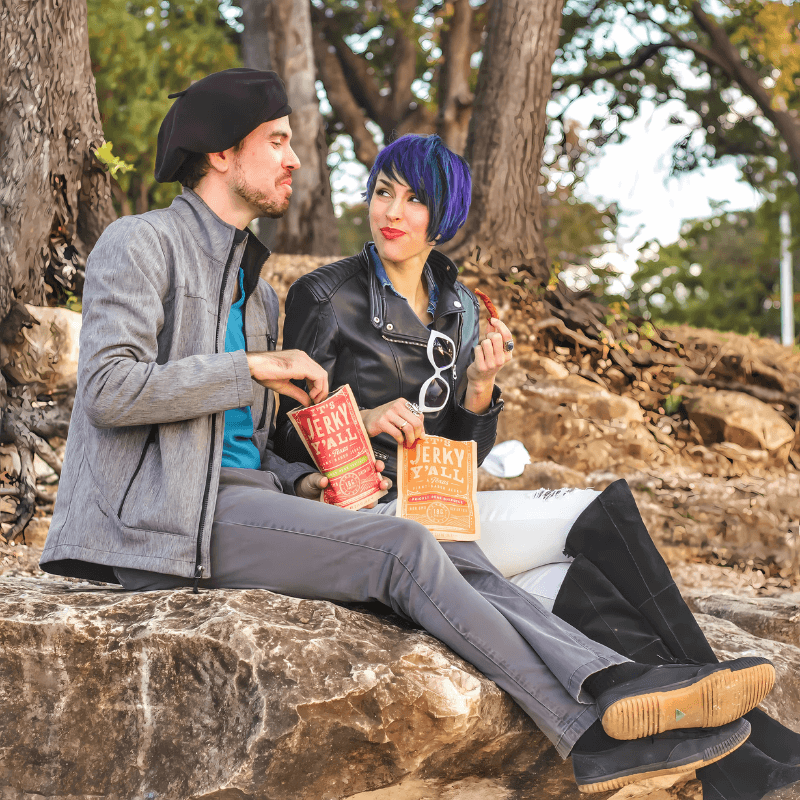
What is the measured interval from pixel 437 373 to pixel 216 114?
1.15 m

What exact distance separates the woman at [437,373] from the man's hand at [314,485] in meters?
0.11

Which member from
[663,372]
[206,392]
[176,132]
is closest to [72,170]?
[176,132]

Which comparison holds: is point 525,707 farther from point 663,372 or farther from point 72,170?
point 663,372

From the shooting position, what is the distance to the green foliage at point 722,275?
15476 mm

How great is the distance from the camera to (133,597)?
105 inches

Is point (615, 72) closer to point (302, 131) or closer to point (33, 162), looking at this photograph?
point (302, 131)

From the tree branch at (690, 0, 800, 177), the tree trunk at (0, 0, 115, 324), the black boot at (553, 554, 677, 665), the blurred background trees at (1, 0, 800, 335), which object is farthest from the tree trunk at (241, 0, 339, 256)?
the black boot at (553, 554, 677, 665)

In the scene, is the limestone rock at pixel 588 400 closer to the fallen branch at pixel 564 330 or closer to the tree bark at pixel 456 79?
the fallen branch at pixel 564 330

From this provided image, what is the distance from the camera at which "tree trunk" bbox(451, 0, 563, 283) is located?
25.3 feet

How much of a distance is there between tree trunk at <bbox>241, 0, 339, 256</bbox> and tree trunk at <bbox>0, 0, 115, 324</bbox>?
370 cm

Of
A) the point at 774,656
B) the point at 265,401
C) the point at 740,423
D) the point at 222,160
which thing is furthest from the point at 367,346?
the point at 740,423

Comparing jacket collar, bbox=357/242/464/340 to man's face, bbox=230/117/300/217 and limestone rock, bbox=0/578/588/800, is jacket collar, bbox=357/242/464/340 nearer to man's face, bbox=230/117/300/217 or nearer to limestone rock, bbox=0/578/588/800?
man's face, bbox=230/117/300/217

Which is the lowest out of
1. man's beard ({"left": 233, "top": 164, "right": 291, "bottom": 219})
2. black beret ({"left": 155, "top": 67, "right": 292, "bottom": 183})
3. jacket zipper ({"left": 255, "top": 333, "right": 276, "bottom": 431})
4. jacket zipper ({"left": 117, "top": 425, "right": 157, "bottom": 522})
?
jacket zipper ({"left": 117, "top": 425, "right": 157, "bottom": 522})

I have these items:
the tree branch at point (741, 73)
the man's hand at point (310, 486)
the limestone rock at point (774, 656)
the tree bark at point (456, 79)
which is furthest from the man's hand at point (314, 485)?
the tree branch at point (741, 73)
